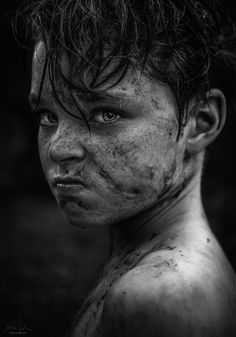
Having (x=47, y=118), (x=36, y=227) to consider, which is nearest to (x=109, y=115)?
(x=47, y=118)

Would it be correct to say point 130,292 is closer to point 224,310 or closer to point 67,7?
point 224,310

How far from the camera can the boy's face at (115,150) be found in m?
1.60

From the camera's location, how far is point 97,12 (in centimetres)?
161

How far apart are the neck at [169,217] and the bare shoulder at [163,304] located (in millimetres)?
319

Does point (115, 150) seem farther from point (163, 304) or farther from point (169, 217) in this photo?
point (163, 304)

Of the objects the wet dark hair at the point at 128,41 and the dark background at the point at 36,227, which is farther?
the dark background at the point at 36,227

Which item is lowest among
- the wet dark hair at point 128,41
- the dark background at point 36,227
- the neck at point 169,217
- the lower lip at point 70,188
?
the dark background at point 36,227

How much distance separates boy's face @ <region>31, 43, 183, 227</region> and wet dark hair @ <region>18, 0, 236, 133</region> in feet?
0.15

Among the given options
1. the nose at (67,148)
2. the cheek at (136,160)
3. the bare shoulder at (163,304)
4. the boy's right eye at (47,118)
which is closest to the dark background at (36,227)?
the boy's right eye at (47,118)

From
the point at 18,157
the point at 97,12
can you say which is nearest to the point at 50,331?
the point at 97,12

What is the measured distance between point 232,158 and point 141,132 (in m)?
3.84

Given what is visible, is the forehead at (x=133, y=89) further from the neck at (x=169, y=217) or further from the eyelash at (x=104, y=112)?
the neck at (x=169, y=217)

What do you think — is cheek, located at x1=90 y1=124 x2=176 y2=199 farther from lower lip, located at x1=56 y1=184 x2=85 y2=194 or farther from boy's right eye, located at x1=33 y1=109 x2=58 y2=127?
boy's right eye, located at x1=33 y1=109 x2=58 y2=127

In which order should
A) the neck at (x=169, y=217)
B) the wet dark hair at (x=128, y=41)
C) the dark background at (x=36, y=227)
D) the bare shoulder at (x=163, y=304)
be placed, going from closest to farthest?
the bare shoulder at (x=163, y=304)
the wet dark hair at (x=128, y=41)
the neck at (x=169, y=217)
the dark background at (x=36, y=227)
